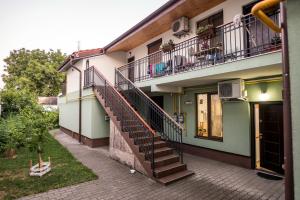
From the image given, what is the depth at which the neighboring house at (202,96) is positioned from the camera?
5996mm

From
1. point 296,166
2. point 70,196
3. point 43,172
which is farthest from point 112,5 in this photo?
point 296,166

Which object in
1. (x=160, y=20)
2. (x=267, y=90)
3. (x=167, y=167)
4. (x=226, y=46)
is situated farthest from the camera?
(x=160, y=20)

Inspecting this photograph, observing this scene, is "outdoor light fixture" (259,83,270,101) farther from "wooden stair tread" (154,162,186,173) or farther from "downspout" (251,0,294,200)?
"downspout" (251,0,294,200)

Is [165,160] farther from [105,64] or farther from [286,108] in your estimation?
[105,64]

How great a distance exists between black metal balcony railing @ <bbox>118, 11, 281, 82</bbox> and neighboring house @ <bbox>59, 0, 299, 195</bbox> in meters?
0.03

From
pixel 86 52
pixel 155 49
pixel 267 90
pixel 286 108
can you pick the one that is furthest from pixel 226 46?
pixel 86 52

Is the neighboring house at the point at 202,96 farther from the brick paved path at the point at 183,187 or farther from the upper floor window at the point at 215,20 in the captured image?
the brick paved path at the point at 183,187

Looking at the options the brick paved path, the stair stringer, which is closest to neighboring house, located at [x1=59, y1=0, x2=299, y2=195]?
the stair stringer

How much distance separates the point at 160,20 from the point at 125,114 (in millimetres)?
4708

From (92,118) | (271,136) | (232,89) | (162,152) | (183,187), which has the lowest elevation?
(183,187)

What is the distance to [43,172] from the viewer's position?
627 cm

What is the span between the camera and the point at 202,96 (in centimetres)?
885

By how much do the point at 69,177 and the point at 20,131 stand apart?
4.22m

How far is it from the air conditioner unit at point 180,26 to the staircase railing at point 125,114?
4.00 metres
